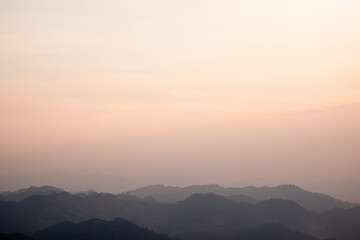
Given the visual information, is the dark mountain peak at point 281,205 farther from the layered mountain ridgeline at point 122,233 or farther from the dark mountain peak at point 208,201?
the layered mountain ridgeline at point 122,233

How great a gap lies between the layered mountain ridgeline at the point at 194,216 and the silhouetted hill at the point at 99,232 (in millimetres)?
14528

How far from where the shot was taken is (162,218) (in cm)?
14038

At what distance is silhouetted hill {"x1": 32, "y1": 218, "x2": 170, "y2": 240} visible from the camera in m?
93.2

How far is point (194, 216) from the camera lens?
134 metres

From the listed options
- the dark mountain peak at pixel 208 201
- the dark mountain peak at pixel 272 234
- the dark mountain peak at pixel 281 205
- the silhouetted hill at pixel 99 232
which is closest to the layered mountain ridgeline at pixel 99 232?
the silhouetted hill at pixel 99 232

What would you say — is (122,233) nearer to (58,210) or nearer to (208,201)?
(58,210)

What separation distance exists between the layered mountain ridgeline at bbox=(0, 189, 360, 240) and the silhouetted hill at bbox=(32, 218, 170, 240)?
572 inches

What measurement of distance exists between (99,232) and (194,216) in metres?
43.7

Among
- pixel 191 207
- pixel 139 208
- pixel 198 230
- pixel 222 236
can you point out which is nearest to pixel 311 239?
pixel 222 236

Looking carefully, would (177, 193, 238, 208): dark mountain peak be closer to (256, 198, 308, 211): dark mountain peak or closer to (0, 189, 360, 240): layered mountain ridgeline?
(0, 189, 360, 240): layered mountain ridgeline

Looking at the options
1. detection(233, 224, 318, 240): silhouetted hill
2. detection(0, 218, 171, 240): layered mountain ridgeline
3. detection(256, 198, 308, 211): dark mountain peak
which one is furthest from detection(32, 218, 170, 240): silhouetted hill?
detection(256, 198, 308, 211): dark mountain peak

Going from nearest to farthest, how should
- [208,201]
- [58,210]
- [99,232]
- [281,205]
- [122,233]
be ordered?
[122,233] < [99,232] < [281,205] < [58,210] < [208,201]

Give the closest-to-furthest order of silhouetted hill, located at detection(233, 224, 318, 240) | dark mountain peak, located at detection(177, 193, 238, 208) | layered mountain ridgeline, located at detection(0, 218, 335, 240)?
layered mountain ridgeline, located at detection(0, 218, 335, 240)
silhouetted hill, located at detection(233, 224, 318, 240)
dark mountain peak, located at detection(177, 193, 238, 208)

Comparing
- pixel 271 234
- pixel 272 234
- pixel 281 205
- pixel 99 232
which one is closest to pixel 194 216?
pixel 281 205
